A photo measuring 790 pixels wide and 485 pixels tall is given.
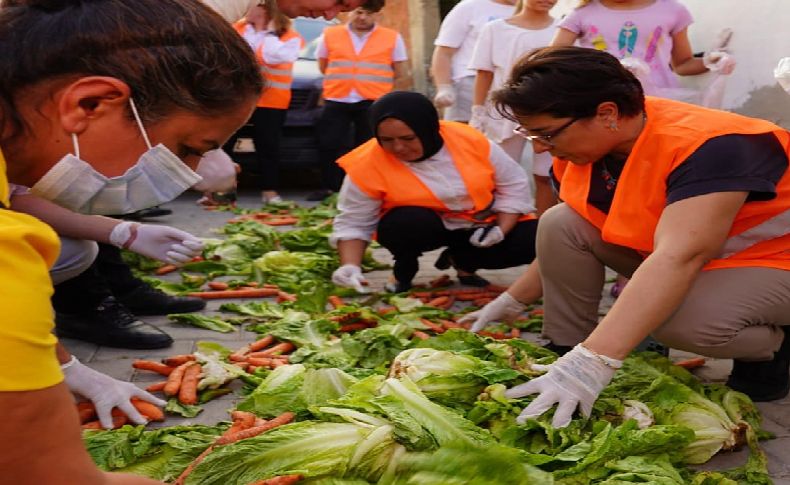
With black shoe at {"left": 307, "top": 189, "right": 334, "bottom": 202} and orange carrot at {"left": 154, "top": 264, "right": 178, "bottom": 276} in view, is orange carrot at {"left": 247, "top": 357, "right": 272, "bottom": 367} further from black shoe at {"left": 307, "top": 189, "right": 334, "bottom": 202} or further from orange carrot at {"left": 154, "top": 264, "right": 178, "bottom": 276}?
black shoe at {"left": 307, "top": 189, "right": 334, "bottom": 202}

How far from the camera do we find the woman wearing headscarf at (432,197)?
4848 mm

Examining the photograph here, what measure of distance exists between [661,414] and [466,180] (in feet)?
7.50

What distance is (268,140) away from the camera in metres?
8.62

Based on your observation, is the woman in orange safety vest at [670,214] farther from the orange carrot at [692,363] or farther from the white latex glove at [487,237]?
the white latex glove at [487,237]

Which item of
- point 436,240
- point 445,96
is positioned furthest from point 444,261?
point 445,96

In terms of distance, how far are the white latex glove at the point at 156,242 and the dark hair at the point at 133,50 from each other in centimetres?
178

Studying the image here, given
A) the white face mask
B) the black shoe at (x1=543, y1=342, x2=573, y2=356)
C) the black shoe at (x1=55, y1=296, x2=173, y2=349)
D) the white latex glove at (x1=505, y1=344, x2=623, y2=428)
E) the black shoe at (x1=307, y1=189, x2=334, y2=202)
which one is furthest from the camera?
the black shoe at (x1=307, y1=189, x2=334, y2=202)

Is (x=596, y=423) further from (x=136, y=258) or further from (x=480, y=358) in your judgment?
(x=136, y=258)

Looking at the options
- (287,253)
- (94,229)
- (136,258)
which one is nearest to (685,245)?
(94,229)

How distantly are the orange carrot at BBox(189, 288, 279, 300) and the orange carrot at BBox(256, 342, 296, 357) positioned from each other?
1.07 meters

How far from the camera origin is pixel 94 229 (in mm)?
3430

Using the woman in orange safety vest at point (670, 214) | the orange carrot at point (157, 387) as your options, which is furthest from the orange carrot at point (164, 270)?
the woman in orange safety vest at point (670, 214)

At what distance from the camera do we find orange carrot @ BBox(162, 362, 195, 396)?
→ 125 inches

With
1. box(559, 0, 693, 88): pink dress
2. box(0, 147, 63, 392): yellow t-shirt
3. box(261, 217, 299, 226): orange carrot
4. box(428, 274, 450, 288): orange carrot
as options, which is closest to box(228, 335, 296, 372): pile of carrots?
box(428, 274, 450, 288): orange carrot
